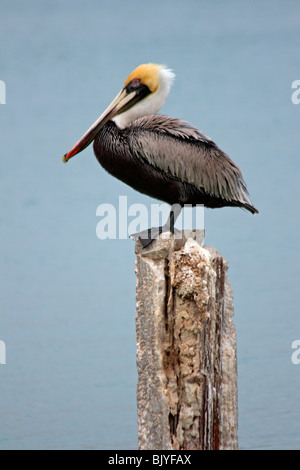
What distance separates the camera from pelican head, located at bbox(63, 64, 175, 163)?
3.76m

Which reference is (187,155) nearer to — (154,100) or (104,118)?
(154,100)

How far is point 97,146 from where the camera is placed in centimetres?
363

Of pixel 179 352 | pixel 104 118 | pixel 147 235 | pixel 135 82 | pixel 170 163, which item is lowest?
pixel 179 352

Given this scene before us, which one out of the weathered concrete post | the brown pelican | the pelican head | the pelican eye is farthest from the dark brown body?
the weathered concrete post

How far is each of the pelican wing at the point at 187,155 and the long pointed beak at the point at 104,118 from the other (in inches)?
7.2

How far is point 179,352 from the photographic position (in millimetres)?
2941

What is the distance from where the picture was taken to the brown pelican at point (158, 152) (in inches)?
139

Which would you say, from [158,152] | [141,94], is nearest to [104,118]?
[141,94]

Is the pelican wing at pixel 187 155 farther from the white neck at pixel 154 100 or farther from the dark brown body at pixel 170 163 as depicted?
the white neck at pixel 154 100

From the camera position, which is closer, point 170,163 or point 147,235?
point 147,235

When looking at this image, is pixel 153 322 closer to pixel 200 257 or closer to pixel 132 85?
pixel 200 257

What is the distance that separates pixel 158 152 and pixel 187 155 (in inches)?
7.6

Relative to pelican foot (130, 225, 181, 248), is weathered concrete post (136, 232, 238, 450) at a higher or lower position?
lower

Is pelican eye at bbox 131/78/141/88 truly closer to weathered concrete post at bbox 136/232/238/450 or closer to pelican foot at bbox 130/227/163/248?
pelican foot at bbox 130/227/163/248
